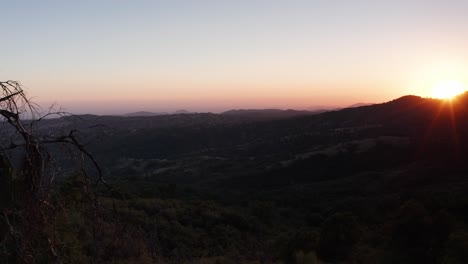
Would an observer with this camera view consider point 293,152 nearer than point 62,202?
No

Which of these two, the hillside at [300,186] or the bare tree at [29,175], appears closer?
the bare tree at [29,175]

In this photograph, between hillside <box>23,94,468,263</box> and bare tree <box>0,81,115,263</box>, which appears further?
hillside <box>23,94,468,263</box>

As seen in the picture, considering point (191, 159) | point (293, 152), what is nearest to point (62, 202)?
point (293, 152)

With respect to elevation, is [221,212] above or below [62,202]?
below

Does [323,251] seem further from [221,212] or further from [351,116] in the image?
[351,116]

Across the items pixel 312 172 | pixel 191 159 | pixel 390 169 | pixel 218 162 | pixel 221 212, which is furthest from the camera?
pixel 191 159

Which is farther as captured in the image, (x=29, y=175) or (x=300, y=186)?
(x=300, y=186)

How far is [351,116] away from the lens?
98.0m

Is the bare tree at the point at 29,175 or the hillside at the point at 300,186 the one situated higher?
the bare tree at the point at 29,175

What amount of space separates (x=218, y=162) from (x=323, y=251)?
65544 millimetres

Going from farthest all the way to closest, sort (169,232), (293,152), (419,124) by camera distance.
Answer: (293,152) < (419,124) < (169,232)

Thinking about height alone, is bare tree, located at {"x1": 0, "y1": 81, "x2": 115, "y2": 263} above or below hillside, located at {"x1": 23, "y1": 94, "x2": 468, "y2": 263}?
above

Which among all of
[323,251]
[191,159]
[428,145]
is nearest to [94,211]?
[323,251]

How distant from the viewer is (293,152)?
7731 cm
